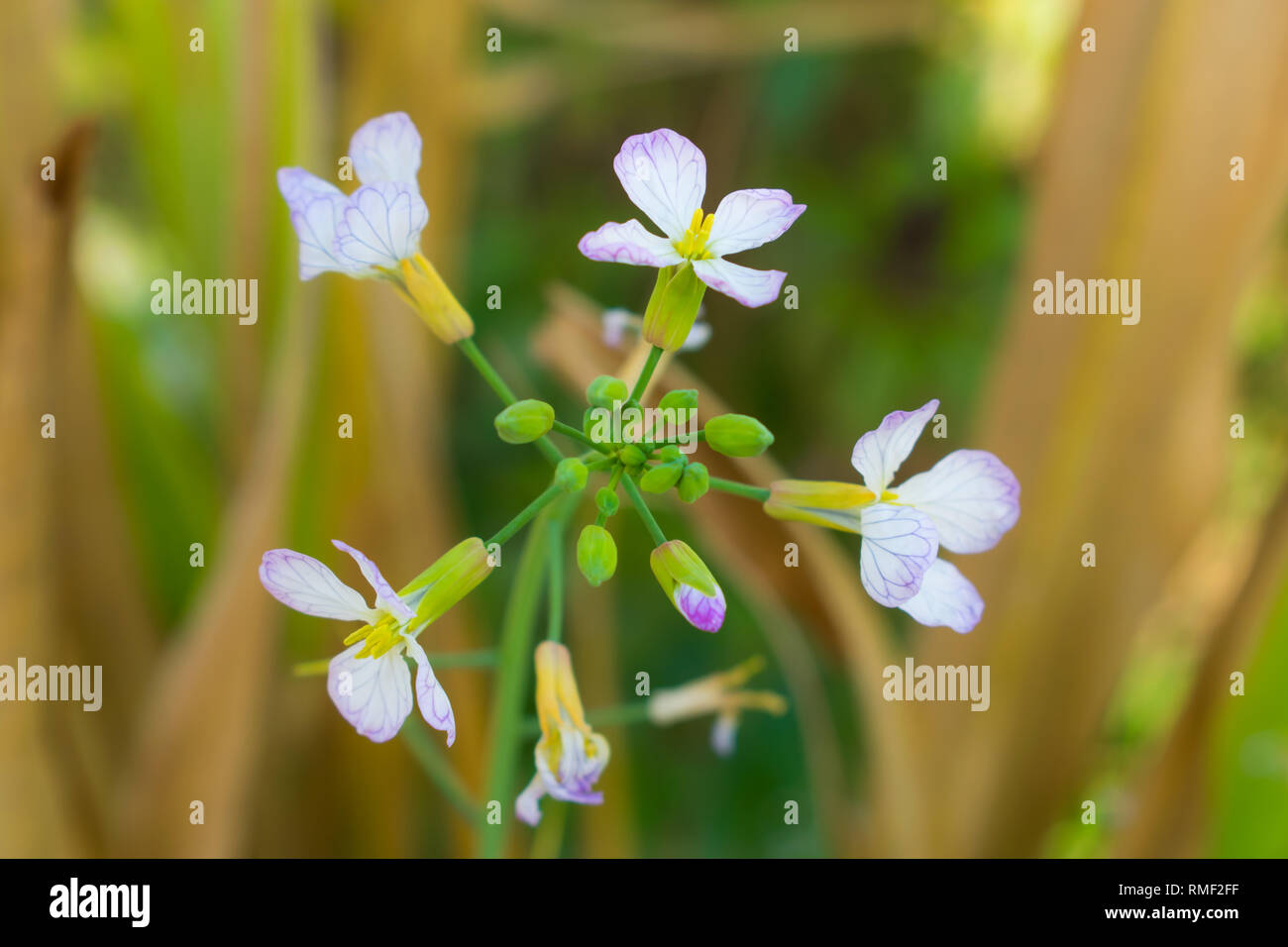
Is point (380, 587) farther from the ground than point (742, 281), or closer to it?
closer to it

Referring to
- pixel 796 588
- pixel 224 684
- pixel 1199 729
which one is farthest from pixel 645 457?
pixel 1199 729

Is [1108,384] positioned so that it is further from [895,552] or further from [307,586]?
[307,586]

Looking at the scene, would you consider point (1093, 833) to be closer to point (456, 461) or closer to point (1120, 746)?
point (1120, 746)

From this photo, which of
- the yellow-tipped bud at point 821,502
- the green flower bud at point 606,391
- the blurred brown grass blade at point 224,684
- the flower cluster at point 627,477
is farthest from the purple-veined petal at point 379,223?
the blurred brown grass blade at point 224,684

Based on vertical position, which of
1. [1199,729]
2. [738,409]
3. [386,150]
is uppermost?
[738,409]
